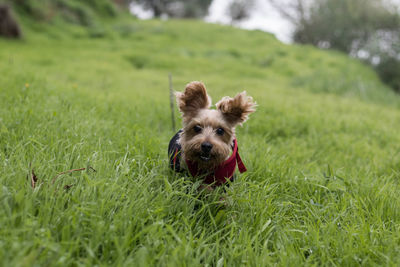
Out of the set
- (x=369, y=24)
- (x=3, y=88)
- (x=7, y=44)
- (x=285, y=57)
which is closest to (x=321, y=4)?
(x=369, y=24)

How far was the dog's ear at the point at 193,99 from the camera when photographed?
3240 millimetres

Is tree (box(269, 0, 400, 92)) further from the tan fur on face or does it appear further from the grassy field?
the tan fur on face

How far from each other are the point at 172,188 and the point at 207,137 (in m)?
0.61

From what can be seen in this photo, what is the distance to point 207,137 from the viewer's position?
301 cm

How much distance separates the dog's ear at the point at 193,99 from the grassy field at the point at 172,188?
67 cm

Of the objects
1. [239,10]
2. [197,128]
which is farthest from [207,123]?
[239,10]

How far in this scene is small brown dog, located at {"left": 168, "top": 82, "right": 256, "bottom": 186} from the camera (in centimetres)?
300

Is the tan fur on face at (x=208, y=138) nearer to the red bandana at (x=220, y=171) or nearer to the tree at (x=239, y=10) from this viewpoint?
the red bandana at (x=220, y=171)

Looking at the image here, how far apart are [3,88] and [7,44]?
28.6 feet

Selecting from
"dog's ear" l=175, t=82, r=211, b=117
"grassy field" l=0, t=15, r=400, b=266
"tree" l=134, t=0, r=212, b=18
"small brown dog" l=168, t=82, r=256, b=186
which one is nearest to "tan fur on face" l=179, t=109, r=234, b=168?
"small brown dog" l=168, t=82, r=256, b=186

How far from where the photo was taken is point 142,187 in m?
2.55

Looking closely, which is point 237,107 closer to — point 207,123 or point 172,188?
point 207,123

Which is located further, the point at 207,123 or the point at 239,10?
the point at 239,10

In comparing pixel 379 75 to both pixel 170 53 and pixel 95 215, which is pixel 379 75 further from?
pixel 95 215
